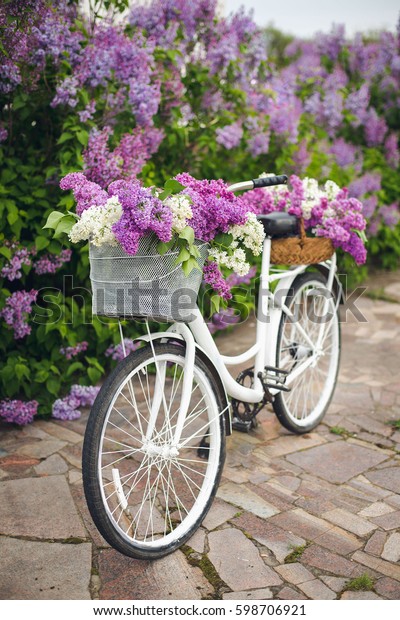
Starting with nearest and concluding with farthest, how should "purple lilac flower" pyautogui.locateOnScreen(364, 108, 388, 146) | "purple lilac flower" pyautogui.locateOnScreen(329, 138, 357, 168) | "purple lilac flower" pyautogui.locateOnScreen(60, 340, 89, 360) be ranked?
"purple lilac flower" pyautogui.locateOnScreen(60, 340, 89, 360)
"purple lilac flower" pyautogui.locateOnScreen(329, 138, 357, 168)
"purple lilac flower" pyautogui.locateOnScreen(364, 108, 388, 146)

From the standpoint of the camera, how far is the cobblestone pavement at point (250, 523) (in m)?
2.55

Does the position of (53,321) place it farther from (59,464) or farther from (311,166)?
(311,166)

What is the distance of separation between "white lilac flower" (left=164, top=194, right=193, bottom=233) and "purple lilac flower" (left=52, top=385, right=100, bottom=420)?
193 centimetres

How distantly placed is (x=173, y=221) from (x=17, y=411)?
1.96m

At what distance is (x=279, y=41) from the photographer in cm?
1773

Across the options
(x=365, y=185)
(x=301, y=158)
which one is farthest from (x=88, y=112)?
(x=365, y=185)

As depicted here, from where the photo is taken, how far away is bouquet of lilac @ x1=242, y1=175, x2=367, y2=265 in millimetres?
3535

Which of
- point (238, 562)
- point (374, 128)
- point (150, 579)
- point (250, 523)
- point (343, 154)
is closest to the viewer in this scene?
point (150, 579)

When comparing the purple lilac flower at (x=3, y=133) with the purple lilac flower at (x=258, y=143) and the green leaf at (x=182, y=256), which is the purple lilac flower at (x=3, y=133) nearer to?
the green leaf at (x=182, y=256)

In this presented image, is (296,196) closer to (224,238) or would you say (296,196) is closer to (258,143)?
(224,238)

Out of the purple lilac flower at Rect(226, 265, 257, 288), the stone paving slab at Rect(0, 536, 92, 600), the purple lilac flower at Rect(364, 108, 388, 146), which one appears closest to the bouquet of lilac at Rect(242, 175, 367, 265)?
the purple lilac flower at Rect(226, 265, 257, 288)

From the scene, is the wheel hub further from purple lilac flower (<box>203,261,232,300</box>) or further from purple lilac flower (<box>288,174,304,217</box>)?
purple lilac flower (<box>288,174,304,217</box>)

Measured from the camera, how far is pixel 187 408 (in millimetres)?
2773

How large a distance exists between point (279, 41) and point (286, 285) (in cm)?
1584
